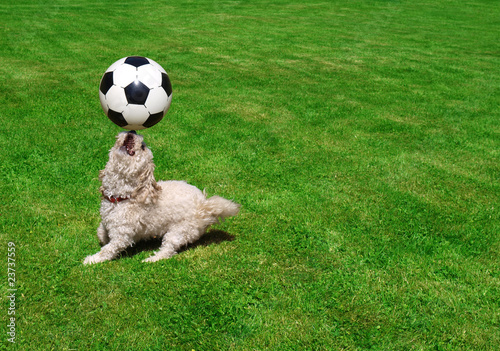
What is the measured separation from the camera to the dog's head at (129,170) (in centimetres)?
465

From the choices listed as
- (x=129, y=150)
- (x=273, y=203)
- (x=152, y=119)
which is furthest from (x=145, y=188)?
(x=273, y=203)

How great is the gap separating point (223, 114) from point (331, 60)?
754 centimetres

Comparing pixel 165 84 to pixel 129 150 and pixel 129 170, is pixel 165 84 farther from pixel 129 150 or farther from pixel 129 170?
pixel 129 170

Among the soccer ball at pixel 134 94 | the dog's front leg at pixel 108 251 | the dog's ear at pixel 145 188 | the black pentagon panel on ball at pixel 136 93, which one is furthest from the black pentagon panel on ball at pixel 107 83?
the dog's front leg at pixel 108 251

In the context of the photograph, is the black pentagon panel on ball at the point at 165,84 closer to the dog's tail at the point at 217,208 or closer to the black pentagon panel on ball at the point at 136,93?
the black pentagon panel on ball at the point at 136,93

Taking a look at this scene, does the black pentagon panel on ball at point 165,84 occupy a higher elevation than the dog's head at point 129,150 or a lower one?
higher

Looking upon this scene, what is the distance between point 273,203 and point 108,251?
2.54 metres

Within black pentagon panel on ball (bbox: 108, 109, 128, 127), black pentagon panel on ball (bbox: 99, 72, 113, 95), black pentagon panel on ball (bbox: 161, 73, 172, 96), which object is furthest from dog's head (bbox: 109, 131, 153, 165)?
black pentagon panel on ball (bbox: 161, 73, 172, 96)

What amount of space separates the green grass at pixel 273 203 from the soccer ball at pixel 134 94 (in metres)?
1.60

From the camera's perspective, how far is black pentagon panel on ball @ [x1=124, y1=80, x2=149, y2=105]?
4.79 m

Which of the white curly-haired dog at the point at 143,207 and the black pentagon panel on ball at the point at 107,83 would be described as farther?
the black pentagon panel on ball at the point at 107,83

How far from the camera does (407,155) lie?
8531 mm

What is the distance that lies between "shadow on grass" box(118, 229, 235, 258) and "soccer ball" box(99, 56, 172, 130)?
4.86 feet

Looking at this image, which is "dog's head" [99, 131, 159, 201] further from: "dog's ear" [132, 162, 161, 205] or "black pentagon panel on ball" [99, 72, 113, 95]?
"black pentagon panel on ball" [99, 72, 113, 95]
